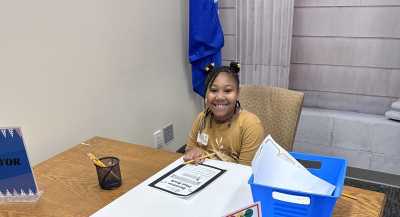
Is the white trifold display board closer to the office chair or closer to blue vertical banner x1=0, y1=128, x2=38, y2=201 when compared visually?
blue vertical banner x1=0, y1=128, x2=38, y2=201

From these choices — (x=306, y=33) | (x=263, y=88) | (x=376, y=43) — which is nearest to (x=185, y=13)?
(x=306, y=33)

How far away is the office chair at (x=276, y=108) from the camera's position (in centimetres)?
158

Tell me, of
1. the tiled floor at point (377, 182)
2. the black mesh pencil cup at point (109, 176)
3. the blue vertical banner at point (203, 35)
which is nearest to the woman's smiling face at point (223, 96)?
the black mesh pencil cup at point (109, 176)

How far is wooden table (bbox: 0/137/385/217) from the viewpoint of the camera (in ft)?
3.37

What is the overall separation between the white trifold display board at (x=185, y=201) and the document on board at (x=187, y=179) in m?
0.02

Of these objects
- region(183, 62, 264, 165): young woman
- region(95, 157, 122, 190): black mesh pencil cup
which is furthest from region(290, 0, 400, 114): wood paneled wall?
region(95, 157, 122, 190): black mesh pencil cup

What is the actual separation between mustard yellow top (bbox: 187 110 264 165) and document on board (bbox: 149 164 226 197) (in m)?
0.22

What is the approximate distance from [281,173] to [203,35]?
5.42 ft

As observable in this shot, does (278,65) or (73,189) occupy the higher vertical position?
(278,65)

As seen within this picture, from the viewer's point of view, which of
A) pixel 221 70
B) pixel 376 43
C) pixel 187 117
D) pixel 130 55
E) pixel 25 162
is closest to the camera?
pixel 25 162

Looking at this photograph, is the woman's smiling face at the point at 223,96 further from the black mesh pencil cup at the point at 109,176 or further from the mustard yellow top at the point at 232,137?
the black mesh pencil cup at the point at 109,176

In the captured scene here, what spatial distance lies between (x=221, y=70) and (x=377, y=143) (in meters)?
1.37

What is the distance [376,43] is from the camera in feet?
7.45

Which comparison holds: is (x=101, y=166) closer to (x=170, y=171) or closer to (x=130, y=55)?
(x=170, y=171)
